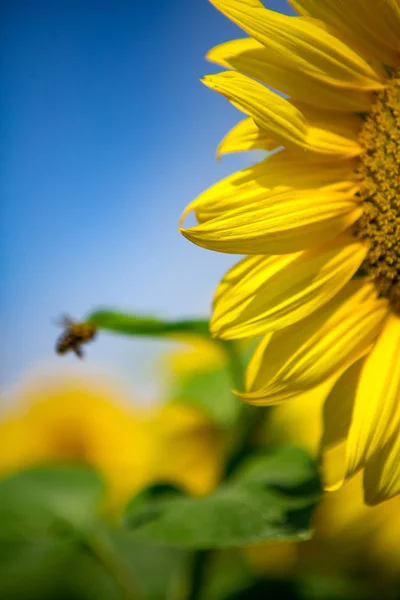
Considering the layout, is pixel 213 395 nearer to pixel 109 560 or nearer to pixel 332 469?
pixel 109 560

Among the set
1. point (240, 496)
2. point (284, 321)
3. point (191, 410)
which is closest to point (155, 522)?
point (240, 496)

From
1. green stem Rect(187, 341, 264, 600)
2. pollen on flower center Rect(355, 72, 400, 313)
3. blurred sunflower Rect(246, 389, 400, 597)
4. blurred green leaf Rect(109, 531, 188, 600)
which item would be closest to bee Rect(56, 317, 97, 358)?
green stem Rect(187, 341, 264, 600)

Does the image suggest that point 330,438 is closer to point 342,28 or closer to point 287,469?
point 287,469

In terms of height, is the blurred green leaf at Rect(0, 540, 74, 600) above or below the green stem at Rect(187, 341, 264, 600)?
below

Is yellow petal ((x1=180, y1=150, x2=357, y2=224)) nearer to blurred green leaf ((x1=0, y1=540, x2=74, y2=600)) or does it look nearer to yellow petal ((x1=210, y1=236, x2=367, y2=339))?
yellow petal ((x1=210, y1=236, x2=367, y2=339))

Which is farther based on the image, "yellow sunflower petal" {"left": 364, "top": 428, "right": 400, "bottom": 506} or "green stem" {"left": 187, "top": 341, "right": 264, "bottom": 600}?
"green stem" {"left": 187, "top": 341, "right": 264, "bottom": 600}

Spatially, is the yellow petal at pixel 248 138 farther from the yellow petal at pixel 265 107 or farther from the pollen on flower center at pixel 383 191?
the pollen on flower center at pixel 383 191

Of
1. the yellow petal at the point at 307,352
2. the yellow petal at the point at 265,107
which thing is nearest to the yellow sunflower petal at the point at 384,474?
the yellow petal at the point at 307,352
